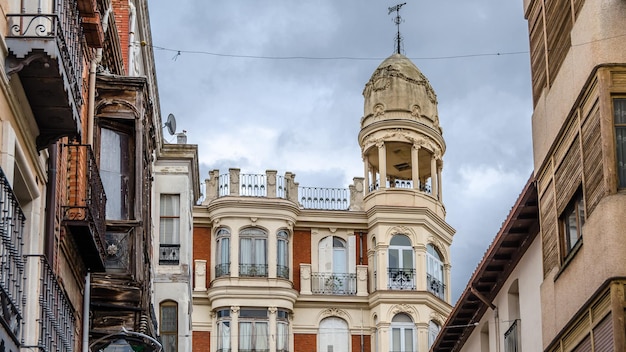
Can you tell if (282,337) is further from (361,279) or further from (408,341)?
(408,341)

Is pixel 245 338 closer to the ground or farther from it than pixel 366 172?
closer to the ground

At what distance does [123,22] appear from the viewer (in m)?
32.6

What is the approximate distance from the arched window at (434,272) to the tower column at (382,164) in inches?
131

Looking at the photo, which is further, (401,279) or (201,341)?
(401,279)

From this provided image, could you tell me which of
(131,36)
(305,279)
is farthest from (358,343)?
(131,36)

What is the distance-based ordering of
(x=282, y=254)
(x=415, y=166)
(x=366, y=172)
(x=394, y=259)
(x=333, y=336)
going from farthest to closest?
1. (x=366, y=172)
2. (x=415, y=166)
3. (x=282, y=254)
4. (x=394, y=259)
5. (x=333, y=336)

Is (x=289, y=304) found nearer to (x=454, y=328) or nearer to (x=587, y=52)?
(x=454, y=328)

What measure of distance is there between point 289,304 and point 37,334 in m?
41.7

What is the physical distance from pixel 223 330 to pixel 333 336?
15.1 ft

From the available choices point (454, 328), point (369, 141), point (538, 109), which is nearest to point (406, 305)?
point (369, 141)

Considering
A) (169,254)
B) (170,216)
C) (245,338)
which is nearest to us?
(169,254)

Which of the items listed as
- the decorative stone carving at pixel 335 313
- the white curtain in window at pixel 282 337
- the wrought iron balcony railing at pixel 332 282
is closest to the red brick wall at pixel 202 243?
the white curtain in window at pixel 282 337

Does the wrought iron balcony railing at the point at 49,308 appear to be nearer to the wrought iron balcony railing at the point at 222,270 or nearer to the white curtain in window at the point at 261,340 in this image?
the white curtain in window at the point at 261,340

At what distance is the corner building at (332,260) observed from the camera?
2248 inches
